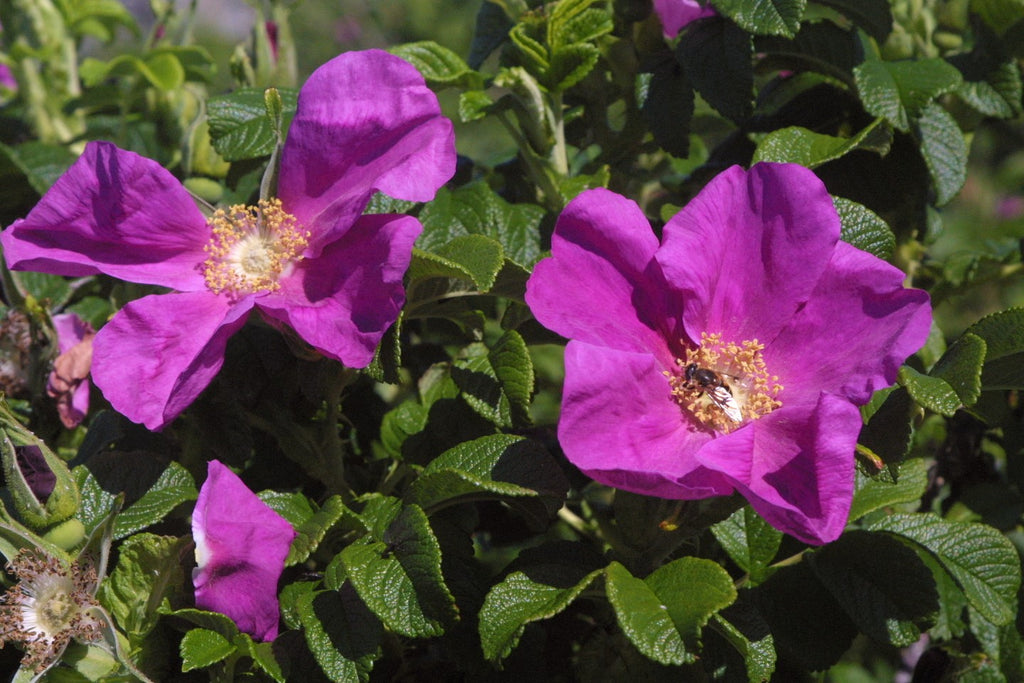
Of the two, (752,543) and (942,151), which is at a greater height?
(942,151)

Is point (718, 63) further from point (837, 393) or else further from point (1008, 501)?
point (1008, 501)

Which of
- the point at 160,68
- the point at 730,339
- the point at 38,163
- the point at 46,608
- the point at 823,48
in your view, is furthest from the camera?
the point at 160,68

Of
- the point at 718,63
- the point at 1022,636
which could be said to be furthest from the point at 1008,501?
the point at 718,63

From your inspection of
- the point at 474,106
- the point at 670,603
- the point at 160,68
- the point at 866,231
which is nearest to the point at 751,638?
the point at 670,603

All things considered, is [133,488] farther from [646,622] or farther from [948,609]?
[948,609]

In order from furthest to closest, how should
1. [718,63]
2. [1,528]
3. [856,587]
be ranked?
[718,63] < [856,587] < [1,528]

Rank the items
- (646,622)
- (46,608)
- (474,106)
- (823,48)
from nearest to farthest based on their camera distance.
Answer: (646,622), (46,608), (474,106), (823,48)
